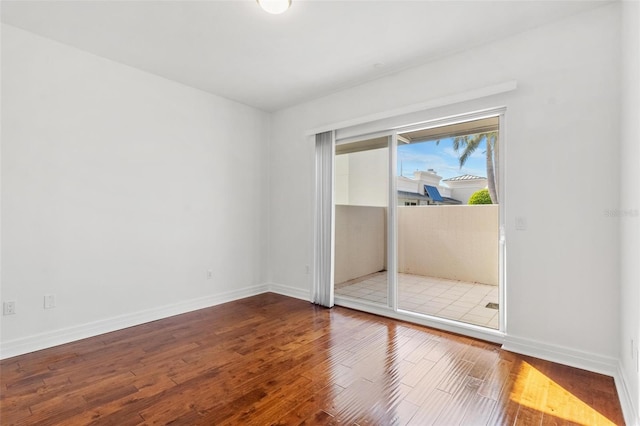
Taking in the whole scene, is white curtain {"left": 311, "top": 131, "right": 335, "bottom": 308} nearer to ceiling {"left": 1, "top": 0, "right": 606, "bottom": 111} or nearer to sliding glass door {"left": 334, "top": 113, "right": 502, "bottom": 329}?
sliding glass door {"left": 334, "top": 113, "right": 502, "bottom": 329}

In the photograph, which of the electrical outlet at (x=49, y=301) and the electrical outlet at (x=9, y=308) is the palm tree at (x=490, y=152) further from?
the electrical outlet at (x=9, y=308)

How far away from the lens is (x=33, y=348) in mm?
2697

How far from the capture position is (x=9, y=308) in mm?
2605

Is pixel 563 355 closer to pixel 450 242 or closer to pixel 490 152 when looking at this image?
pixel 450 242

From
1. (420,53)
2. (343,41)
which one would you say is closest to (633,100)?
(420,53)

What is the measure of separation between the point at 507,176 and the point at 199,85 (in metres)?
3.60

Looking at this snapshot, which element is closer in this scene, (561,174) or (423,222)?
(561,174)

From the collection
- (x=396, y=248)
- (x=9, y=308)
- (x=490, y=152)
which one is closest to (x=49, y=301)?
(x=9, y=308)

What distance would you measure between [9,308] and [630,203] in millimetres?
4729

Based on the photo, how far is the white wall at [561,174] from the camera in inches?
92.0

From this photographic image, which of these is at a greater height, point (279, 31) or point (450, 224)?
Result: point (279, 31)

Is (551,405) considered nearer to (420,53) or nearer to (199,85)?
(420,53)

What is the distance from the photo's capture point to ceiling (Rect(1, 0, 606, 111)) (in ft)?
7.81

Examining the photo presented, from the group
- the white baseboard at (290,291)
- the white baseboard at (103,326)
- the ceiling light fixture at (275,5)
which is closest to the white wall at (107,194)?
the white baseboard at (103,326)
